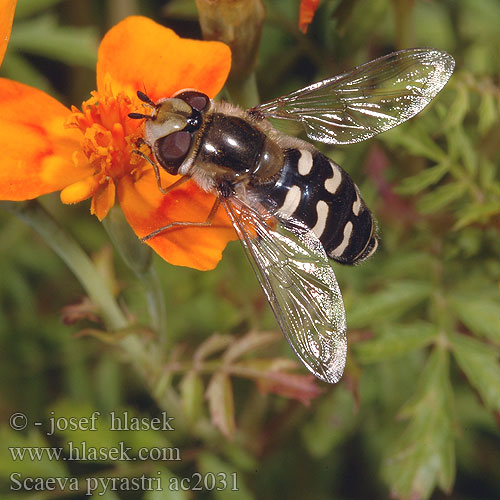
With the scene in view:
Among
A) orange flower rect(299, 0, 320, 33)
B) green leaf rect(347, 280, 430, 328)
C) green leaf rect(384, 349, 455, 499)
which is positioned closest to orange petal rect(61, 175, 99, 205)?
orange flower rect(299, 0, 320, 33)

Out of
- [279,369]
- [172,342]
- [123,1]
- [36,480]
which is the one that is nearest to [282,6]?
[123,1]

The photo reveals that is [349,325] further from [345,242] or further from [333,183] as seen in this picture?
[333,183]

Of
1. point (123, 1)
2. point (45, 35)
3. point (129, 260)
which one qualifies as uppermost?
point (123, 1)

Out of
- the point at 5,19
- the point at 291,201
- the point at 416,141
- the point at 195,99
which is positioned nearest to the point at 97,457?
the point at 291,201

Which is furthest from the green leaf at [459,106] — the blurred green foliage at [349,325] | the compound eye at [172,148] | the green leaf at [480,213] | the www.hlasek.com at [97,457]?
the www.hlasek.com at [97,457]

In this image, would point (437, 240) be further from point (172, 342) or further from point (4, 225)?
point (4, 225)
